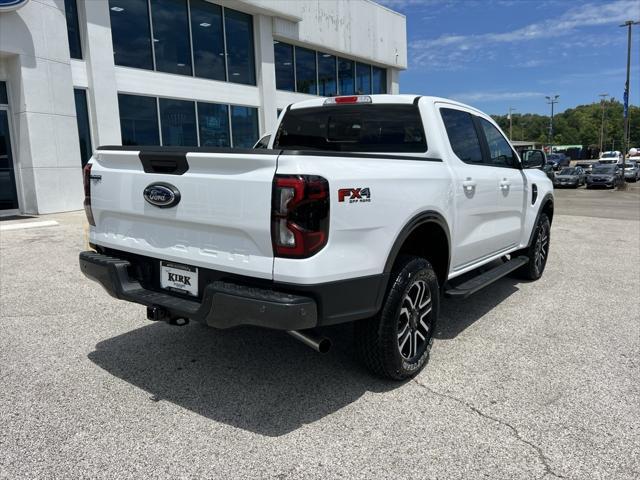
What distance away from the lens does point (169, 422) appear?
2889 mm

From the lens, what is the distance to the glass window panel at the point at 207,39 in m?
14.8

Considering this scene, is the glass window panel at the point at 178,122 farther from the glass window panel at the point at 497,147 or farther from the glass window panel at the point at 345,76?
the glass window panel at the point at 497,147

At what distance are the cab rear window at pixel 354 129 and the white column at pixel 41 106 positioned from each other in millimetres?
8968

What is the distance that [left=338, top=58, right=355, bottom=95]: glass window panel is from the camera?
828 inches

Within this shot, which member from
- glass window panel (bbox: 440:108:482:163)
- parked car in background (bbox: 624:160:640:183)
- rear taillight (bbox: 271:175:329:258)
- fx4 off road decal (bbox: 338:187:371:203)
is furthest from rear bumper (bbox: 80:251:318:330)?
parked car in background (bbox: 624:160:640:183)

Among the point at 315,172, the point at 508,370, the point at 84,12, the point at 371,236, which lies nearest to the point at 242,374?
the point at 371,236

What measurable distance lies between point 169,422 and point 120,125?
1167 centimetres

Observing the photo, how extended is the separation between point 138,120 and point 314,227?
12353 millimetres

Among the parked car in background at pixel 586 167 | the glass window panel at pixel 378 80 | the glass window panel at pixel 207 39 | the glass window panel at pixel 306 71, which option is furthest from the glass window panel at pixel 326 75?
the parked car in background at pixel 586 167

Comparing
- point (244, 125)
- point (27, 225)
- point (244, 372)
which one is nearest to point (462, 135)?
point (244, 372)

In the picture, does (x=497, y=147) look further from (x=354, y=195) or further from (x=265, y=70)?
(x=265, y=70)

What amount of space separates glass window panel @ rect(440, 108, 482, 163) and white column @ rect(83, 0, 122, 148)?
10.2m

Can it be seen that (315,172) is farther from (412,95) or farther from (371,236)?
(412,95)

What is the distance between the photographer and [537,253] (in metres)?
6.14
